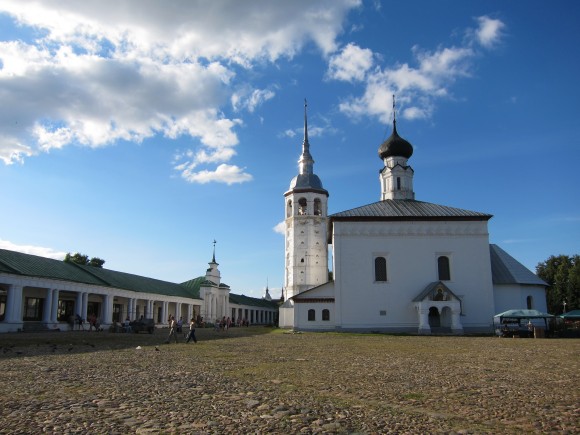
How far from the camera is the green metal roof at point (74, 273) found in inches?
1205

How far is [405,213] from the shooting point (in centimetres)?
3862

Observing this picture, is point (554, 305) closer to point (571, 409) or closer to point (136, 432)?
point (571, 409)

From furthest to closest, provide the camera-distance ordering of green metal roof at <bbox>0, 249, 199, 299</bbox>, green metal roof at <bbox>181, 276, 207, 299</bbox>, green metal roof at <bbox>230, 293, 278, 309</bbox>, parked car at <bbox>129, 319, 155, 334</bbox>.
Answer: green metal roof at <bbox>230, 293, 278, 309</bbox>, green metal roof at <bbox>181, 276, 207, 299</bbox>, parked car at <bbox>129, 319, 155, 334</bbox>, green metal roof at <bbox>0, 249, 199, 299</bbox>

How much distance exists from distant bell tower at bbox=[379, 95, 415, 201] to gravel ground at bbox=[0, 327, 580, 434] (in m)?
33.6

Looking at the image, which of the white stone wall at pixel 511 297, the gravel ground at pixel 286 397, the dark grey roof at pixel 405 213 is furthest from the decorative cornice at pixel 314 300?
the gravel ground at pixel 286 397

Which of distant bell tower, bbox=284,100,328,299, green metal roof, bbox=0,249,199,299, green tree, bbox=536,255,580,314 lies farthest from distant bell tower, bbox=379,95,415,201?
green metal roof, bbox=0,249,199,299

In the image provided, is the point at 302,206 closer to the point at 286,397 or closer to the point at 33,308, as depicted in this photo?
the point at 33,308

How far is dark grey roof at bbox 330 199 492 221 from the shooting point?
37.7 m

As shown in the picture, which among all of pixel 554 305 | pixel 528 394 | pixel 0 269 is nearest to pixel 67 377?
pixel 528 394

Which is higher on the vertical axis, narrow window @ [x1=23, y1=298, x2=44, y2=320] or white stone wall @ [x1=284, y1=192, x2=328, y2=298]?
white stone wall @ [x1=284, y1=192, x2=328, y2=298]

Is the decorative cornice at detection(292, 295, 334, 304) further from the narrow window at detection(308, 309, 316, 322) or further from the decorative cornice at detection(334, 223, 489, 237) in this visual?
the decorative cornice at detection(334, 223, 489, 237)

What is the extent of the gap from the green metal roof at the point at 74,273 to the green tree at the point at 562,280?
43773 mm

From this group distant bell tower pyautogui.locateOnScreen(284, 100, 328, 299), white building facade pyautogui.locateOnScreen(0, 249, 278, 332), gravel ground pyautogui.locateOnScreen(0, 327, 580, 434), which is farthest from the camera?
distant bell tower pyautogui.locateOnScreen(284, 100, 328, 299)

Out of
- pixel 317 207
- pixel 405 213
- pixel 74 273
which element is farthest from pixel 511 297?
pixel 74 273
